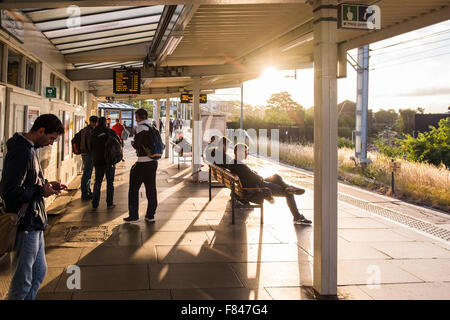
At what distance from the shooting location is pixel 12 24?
597cm

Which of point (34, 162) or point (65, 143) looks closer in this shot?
point (34, 162)

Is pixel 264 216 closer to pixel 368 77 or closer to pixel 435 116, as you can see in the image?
pixel 368 77

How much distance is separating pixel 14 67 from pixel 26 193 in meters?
4.01

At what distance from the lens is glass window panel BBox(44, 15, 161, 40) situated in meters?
8.20

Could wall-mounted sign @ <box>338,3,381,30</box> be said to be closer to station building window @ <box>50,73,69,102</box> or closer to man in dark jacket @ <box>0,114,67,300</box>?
man in dark jacket @ <box>0,114,67,300</box>

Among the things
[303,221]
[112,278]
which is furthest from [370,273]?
[112,278]

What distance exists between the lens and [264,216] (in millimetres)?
8547

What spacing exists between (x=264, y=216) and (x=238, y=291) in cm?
394

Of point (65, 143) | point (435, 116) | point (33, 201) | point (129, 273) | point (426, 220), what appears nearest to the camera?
point (33, 201)

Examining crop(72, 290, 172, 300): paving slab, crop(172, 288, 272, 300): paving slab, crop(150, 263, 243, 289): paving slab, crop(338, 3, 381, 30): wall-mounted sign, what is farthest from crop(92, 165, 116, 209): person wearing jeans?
crop(338, 3, 381, 30): wall-mounted sign

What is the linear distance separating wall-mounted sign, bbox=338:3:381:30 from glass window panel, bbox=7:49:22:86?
14.8ft

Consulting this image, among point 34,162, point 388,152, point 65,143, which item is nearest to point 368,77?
point 388,152

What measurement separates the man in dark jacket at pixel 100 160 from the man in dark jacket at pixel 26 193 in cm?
557
